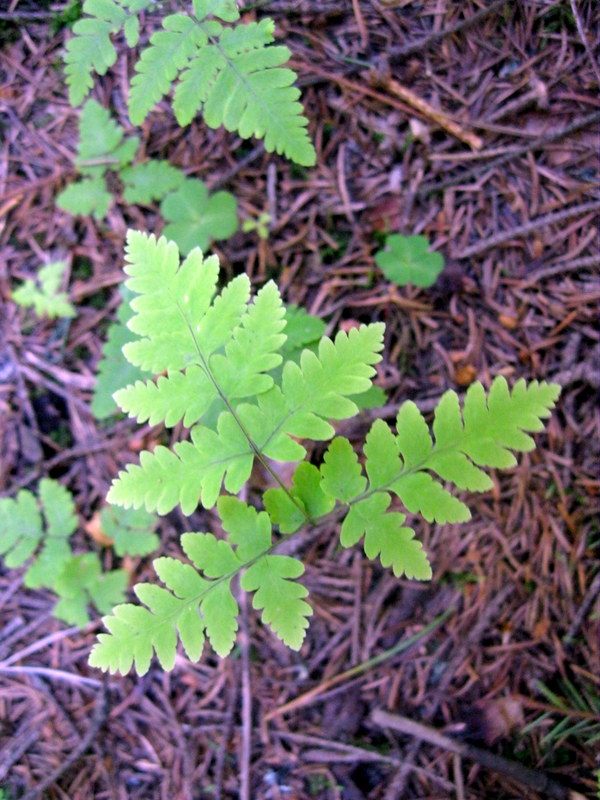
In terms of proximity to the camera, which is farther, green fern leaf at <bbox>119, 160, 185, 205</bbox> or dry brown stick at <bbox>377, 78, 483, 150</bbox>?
green fern leaf at <bbox>119, 160, 185, 205</bbox>

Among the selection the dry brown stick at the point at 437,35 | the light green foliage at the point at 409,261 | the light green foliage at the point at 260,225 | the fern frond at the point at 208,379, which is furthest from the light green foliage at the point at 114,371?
the dry brown stick at the point at 437,35

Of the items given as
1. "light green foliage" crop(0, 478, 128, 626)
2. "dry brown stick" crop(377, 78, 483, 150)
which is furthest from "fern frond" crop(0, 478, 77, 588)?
"dry brown stick" crop(377, 78, 483, 150)

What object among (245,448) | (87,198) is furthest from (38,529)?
(87,198)

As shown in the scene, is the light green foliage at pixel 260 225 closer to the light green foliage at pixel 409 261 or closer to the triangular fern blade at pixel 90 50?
the light green foliage at pixel 409 261

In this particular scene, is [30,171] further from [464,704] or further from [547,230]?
[464,704]

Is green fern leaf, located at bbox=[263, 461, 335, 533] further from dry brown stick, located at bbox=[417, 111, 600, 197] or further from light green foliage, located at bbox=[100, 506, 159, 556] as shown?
dry brown stick, located at bbox=[417, 111, 600, 197]

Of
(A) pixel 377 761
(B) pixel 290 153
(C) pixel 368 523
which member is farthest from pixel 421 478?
(A) pixel 377 761

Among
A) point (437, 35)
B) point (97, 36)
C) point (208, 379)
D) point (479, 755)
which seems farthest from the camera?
point (437, 35)

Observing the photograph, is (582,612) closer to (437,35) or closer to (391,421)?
(391,421)
